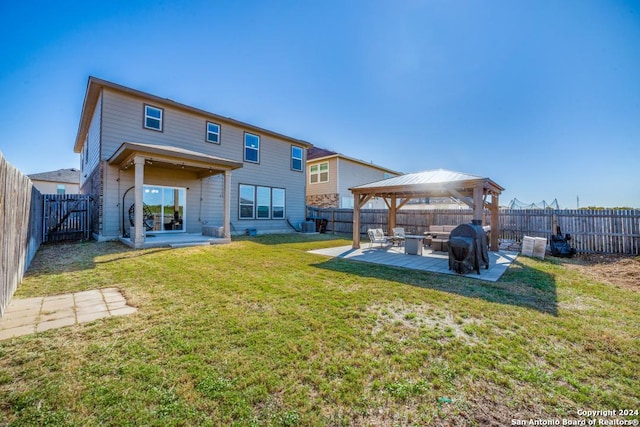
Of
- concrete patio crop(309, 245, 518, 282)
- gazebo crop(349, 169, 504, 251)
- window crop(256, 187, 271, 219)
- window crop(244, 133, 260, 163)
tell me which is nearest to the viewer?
concrete patio crop(309, 245, 518, 282)

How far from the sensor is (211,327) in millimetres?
3004

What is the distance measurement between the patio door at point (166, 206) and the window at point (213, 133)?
278cm

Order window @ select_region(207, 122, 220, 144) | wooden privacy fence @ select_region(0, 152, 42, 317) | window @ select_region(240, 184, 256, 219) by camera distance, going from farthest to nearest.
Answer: window @ select_region(240, 184, 256, 219) → window @ select_region(207, 122, 220, 144) → wooden privacy fence @ select_region(0, 152, 42, 317)

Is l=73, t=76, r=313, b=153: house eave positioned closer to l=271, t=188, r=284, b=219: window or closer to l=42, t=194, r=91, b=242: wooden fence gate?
l=271, t=188, r=284, b=219: window

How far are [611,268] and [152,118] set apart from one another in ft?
52.4

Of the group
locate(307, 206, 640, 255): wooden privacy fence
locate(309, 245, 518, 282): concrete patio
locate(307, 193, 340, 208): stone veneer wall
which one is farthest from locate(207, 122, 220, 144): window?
locate(307, 206, 640, 255): wooden privacy fence

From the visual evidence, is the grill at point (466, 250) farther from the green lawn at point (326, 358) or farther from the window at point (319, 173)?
the window at point (319, 173)

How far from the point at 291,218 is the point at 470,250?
35.9 ft

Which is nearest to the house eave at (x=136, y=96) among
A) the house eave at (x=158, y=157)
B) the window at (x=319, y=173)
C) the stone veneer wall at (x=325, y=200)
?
the house eave at (x=158, y=157)

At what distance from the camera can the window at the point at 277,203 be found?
14.6 meters

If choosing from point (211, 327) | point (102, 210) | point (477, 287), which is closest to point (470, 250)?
point (477, 287)

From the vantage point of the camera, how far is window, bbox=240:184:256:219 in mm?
13391

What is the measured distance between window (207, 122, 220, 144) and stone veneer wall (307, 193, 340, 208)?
9027 millimetres

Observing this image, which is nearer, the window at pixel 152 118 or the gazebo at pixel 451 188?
the gazebo at pixel 451 188
